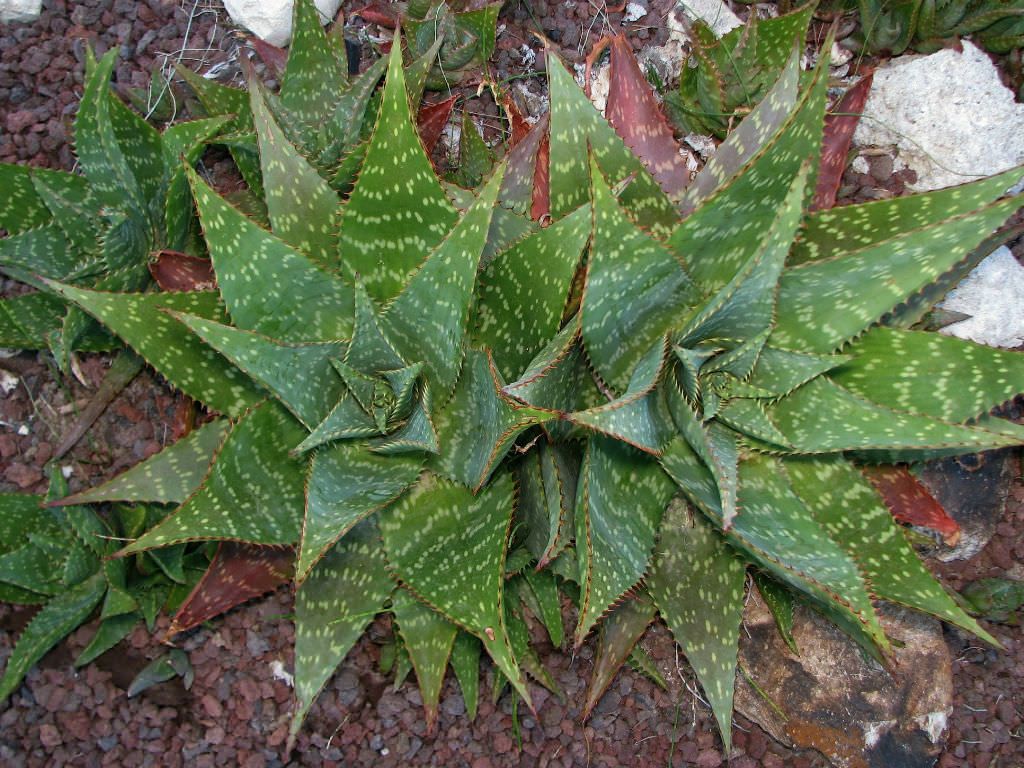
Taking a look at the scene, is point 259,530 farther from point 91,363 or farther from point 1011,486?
point 1011,486

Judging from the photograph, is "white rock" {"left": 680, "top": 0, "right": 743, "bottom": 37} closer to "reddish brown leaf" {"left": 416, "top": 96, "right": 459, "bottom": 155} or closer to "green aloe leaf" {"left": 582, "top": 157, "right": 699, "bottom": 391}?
"reddish brown leaf" {"left": 416, "top": 96, "right": 459, "bottom": 155}

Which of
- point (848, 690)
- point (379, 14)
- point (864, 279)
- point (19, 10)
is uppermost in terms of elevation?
point (19, 10)

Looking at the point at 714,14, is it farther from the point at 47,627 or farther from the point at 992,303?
the point at 47,627

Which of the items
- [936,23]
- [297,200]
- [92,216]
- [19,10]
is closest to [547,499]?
[297,200]

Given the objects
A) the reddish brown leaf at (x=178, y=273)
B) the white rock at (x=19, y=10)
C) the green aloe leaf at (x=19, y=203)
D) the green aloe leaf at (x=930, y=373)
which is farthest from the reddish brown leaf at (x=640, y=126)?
the white rock at (x=19, y=10)

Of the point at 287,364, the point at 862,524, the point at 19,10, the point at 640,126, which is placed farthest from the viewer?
the point at 19,10

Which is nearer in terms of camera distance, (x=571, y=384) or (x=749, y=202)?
(x=749, y=202)

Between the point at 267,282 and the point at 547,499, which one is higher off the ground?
the point at 267,282
